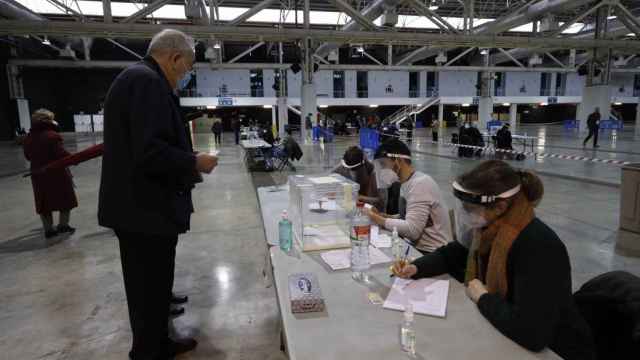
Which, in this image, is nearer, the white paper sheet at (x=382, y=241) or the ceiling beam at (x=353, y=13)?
the white paper sheet at (x=382, y=241)

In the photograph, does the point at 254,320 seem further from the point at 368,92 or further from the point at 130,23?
the point at 368,92

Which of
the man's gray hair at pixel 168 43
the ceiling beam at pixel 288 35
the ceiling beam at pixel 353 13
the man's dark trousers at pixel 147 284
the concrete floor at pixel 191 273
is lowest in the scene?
the concrete floor at pixel 191 273

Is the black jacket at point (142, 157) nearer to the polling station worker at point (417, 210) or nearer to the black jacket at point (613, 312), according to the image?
the polling station worker at point (417, 210)

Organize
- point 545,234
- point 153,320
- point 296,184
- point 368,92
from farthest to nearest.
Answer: point 368,92
point 296,184
point 153,320
point 545,234

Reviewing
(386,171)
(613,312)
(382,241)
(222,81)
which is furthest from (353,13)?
(222,81)

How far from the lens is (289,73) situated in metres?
32.3

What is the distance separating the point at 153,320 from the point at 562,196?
7489 mm

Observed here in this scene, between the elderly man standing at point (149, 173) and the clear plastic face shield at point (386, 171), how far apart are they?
4.33 feet

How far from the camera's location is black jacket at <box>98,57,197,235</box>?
1.76 meters

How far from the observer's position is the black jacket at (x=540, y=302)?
4.37 feet

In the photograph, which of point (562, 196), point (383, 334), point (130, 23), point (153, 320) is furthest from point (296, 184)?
point (130, 23)

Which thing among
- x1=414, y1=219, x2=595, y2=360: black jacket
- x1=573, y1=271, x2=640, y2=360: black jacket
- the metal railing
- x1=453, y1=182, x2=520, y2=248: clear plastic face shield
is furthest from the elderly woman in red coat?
the metal railing

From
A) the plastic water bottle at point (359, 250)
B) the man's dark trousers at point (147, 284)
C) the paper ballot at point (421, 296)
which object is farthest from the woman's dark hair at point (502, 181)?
the man's dark trousers at point (147, 284)

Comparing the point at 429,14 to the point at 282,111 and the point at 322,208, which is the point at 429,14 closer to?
the point at 322,208
